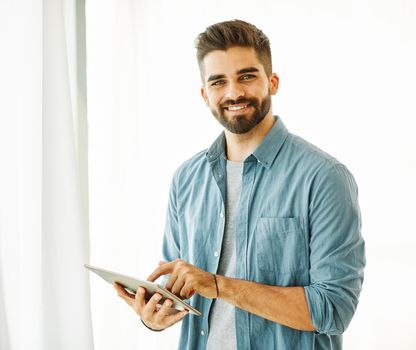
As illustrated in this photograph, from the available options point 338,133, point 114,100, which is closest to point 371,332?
point 338,133

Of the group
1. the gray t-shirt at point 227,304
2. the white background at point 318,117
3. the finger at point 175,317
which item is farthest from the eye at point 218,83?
the white background at point 318,117

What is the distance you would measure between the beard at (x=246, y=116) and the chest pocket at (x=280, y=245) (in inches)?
10.4

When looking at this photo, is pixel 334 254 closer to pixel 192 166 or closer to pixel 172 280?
pixel 172 280

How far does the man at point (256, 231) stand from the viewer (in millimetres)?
1335

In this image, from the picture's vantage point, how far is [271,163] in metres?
1.50

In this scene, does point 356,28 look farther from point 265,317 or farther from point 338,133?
point 265,317

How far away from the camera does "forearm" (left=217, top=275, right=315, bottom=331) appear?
1.33 metres

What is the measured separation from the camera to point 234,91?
1499mm

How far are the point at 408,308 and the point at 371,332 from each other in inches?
7.8

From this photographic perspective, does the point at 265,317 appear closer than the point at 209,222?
Yes

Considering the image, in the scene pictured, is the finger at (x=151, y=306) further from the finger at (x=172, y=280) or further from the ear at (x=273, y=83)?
the ear at (x=273, y=83)

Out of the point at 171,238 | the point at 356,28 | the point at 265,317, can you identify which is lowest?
the point at 265,317

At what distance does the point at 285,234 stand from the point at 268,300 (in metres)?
0.18

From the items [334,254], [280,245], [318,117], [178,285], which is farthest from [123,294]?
[318,117]
